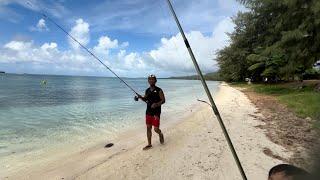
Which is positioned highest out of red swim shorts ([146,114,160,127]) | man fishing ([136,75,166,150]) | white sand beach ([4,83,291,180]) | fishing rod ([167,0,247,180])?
fishing rod ([167,0,247,180])

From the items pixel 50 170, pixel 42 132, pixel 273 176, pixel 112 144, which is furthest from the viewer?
pixel 42 132

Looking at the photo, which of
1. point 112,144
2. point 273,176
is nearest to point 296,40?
point 112,144

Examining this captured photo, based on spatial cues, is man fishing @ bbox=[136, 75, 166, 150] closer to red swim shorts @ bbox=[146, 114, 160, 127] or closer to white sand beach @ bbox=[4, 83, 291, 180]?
red swim shorts @ bbox=[146, 114, 160, 127]

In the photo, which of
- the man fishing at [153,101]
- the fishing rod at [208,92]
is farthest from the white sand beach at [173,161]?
the fishing rod at [208,92]

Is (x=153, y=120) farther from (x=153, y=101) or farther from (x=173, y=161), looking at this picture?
(x=173, y=161)

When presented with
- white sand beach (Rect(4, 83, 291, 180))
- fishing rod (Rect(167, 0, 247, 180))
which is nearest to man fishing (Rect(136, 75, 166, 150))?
white sand beach (Rect(4, 83, 291, 180))

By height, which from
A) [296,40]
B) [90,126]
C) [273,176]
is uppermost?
[296,40]

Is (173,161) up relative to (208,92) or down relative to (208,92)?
down

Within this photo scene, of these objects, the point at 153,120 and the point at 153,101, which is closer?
the point at 153,101

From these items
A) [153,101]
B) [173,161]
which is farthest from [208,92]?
[153,101]

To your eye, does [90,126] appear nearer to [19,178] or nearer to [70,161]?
[70,161]

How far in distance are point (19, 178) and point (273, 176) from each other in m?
7.03

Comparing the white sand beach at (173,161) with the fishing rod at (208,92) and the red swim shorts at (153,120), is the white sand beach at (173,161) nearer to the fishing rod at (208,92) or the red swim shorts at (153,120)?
the red swim shorts at (153,120)

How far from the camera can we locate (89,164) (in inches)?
364
